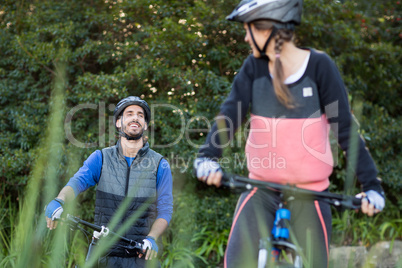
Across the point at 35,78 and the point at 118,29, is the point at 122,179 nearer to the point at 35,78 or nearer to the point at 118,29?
the point at 118,29

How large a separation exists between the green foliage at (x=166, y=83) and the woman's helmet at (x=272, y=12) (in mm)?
3985

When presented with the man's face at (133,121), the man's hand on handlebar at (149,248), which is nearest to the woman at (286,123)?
the man's hand on handlebar at (149,248)

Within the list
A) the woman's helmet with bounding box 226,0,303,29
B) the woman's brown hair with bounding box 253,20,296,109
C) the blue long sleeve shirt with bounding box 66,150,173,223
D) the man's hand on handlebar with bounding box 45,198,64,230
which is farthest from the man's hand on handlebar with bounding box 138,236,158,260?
the woman's helmet with bounding box 226,0,303,29

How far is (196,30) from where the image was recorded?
21.7ft

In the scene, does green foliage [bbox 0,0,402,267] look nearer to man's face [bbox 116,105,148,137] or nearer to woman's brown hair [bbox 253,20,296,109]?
man's face [bbox 116,105,148,137]

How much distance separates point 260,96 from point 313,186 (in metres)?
0.51

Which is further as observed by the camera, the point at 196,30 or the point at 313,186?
the point at 196,30

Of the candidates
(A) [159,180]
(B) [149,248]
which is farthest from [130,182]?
(B) [149,248]

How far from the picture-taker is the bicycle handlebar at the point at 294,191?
1.79 metres

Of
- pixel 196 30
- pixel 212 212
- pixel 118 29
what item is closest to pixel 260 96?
pixel 212 212

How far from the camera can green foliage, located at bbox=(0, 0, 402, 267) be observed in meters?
6.07

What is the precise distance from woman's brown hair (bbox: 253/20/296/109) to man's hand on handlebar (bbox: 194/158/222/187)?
0.45 m

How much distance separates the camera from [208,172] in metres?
1.83

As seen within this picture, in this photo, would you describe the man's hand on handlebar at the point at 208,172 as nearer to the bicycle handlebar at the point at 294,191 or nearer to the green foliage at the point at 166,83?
the bicycle handlebar at the point at 294,191
